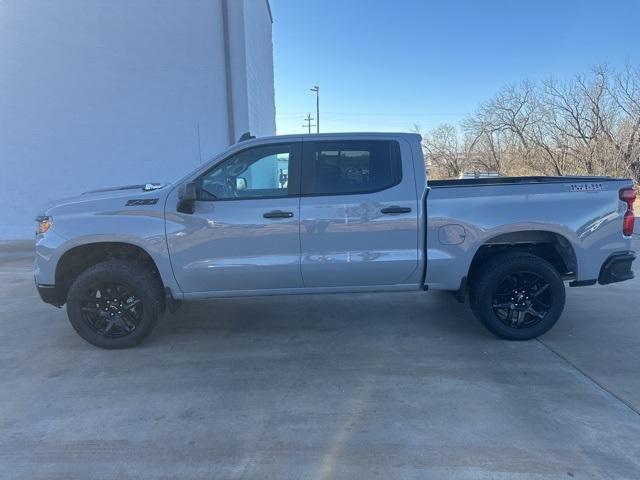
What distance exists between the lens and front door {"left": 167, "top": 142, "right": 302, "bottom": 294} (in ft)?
13.6

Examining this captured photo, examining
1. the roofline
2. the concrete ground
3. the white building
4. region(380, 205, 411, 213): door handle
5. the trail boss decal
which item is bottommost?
the concrete ground

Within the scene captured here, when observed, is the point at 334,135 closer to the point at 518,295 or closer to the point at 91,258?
the point at 518,295

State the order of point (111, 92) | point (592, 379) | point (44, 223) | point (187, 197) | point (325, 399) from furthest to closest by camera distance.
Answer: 1. point (111, 92)
2. point (44, 223)
3. point (187, 197)
4. point (592, 379)
5. point (325, 399)

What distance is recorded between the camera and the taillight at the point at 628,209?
13.9 ft

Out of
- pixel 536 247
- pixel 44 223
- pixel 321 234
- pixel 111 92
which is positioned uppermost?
pixel 111 92

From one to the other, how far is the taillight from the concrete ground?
1089mm

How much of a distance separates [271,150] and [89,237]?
72.7 inches

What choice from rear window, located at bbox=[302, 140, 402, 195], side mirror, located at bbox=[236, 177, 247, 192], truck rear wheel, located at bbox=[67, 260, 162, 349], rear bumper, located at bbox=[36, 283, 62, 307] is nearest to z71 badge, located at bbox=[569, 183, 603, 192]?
rear window, located at bbox=[302, 140, 402, 195]

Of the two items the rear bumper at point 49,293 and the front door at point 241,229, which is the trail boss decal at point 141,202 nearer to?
the front door at point 241,229

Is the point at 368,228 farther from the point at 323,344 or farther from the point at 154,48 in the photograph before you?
the point at 154,48

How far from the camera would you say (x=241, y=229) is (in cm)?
415

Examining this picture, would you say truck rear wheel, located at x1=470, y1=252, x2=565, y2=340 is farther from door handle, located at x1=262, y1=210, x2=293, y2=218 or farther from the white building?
the white building

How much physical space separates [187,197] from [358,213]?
1.54 m

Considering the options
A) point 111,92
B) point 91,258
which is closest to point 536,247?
point 91,258
